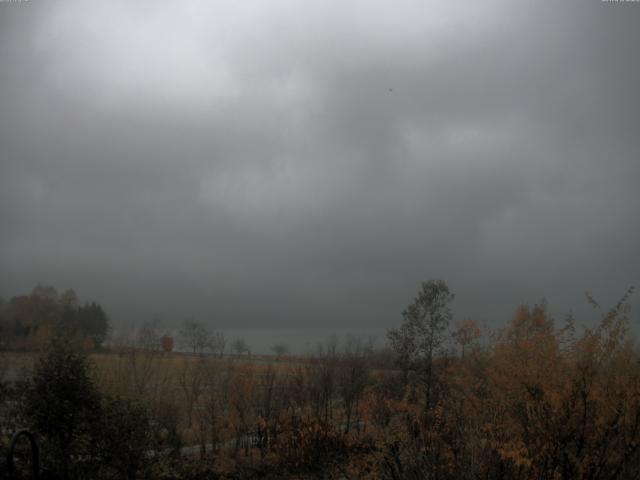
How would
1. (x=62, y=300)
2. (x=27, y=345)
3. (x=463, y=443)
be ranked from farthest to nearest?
(x=62, y=300) < (x=27, y=345) < (x=463, y=443)

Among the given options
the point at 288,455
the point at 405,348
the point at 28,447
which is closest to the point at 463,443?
the point at 28,447

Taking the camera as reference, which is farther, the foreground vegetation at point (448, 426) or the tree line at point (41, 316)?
the tree line at point (41, 316)

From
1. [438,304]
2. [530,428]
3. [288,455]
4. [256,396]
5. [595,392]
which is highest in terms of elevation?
[438,304]

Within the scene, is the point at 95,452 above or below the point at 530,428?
below

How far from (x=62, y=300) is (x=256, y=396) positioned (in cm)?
2672

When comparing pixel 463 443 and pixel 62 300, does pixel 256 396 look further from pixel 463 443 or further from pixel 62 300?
pixel 62 300

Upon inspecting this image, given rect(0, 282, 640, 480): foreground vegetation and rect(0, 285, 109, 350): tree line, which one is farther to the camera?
rect(0, 285, 109, 350): tree line

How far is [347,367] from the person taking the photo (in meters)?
23.6

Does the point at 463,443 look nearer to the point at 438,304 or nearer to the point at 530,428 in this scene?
the point at 530,428

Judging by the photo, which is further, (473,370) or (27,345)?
(473,370)

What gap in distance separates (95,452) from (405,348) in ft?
49.2

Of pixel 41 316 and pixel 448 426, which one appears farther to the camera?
pixel 41 316

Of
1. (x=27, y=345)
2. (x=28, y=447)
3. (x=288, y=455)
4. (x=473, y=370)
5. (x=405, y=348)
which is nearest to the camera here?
(x=28, y=447)

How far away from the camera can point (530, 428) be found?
869cm
